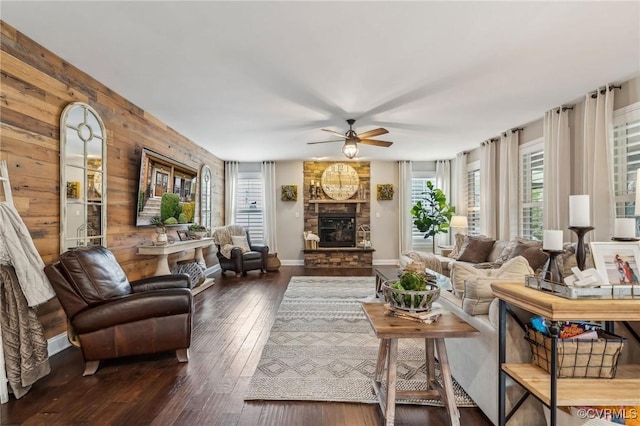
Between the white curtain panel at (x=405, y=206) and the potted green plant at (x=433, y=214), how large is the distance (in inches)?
12.5

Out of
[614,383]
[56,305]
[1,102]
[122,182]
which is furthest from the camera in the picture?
[122,182]

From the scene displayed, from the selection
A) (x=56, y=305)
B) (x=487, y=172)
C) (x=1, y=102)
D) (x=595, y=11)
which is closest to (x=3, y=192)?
(x=1, y=102)

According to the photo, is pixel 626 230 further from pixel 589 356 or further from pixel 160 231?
pixel 160 231

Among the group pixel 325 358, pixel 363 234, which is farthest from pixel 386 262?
pixel 325 358

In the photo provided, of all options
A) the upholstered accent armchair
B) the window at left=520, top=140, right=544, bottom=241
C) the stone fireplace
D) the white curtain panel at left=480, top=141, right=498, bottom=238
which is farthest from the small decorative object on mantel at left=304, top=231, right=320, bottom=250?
the window at left=520, top=140, right=544, bottom=241

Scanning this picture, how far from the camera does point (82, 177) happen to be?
3.33m

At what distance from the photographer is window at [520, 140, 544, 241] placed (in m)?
5.07

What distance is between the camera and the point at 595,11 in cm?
232

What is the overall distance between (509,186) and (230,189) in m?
6.15

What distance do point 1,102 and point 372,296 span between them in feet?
15.1

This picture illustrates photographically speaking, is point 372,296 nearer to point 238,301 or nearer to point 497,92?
point 238,301

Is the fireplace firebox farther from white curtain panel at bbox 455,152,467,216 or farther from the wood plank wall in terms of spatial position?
the wood plank wall

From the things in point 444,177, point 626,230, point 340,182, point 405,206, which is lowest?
point 626,230

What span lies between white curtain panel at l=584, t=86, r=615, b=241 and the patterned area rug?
2.42 m
